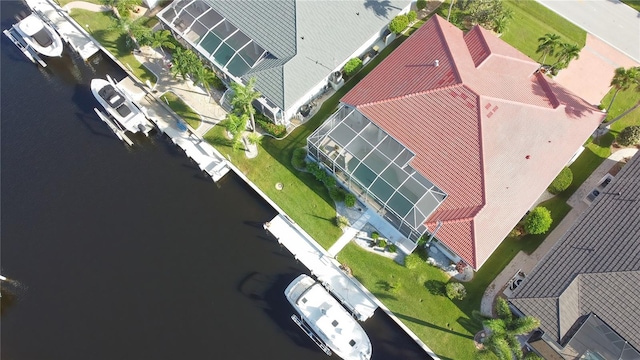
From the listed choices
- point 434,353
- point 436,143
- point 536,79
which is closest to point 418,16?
point 536,79

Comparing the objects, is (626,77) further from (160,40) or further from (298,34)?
(160,40)

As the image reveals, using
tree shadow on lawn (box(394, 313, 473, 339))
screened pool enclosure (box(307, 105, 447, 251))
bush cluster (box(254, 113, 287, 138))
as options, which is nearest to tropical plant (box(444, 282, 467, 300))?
tree shadow on lawn (box(394, 313, 473, 339))

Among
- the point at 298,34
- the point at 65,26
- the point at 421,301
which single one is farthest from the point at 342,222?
the point at 65,26

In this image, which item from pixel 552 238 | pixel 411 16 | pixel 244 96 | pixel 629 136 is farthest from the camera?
pixel 411 16

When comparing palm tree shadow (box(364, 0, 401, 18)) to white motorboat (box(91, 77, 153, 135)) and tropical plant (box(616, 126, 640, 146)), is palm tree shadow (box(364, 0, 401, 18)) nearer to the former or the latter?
tropical plant (box(616, 126, 640, 146))

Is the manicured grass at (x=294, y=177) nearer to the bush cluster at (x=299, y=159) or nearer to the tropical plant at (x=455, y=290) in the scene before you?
the bush cluster at (x=299, y=159)

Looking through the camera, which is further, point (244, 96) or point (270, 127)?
point (270, 127)

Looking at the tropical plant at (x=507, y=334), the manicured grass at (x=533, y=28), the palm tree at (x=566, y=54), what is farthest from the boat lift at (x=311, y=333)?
the manicured grass at (x=533, y=28)
